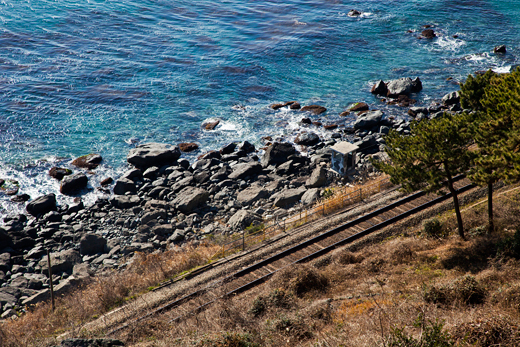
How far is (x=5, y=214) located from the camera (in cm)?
3453

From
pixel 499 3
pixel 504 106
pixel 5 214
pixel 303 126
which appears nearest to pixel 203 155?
pixel 303 126

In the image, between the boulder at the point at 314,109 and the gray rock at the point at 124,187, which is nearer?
the gray rock at the point at 124,187

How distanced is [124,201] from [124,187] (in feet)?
7.30

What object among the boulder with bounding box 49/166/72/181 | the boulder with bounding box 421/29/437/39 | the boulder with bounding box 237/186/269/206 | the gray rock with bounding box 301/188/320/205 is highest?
the boulder with bounding box 421/29/437/39

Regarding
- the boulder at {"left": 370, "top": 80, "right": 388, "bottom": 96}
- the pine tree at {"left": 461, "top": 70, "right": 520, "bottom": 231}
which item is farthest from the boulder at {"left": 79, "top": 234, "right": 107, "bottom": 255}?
the boulder at {"left": 370, "top": 80, "right": 388, "bottom": 96}

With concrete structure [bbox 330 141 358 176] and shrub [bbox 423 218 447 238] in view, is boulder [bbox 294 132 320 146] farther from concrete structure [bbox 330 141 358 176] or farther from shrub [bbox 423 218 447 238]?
shrub [bbox 423 218 447 238]

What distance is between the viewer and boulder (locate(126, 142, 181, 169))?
39500 millimetres

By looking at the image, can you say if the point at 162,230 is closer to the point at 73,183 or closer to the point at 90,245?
the point at 90,245

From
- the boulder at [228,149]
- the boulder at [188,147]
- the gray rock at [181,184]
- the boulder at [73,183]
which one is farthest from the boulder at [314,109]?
the boulder at [73,183]

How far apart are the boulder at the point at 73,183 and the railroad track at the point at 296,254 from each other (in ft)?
71.6

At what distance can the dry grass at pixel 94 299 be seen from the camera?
733 inches

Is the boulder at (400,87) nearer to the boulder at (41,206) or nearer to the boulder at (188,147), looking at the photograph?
the boulder at (188,147)

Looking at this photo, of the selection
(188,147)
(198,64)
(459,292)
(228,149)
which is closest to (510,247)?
(459,292)

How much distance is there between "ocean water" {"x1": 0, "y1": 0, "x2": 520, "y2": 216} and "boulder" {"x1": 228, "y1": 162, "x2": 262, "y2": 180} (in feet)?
18.8
